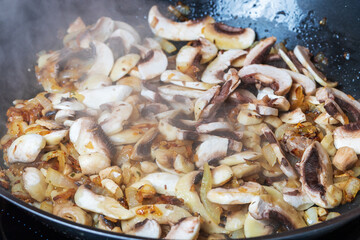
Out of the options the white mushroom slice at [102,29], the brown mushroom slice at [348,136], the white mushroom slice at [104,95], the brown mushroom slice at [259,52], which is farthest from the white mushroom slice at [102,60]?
the brown mushroom slice at [348,136]

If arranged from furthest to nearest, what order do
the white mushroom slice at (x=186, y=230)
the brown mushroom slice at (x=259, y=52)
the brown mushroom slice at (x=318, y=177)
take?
the brown mushroom slice at (x=259, y=52) < the brown mushroom slice at (x=318, y=177) < the white mushroom slice at (x=186, y=230)

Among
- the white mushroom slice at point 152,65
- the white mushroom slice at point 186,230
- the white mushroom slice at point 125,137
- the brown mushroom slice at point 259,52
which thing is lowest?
the white mushroom slice at point 186,230

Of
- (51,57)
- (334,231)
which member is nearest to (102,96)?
(51,57)

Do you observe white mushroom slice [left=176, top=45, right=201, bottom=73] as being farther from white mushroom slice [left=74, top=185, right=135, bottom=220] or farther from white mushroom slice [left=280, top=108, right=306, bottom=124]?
white mushroom slice [left=74, top=185, right=135, bottom=220]

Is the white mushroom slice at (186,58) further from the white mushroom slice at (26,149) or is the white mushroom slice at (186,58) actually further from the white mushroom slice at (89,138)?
the white mushroom slice at (26,149)

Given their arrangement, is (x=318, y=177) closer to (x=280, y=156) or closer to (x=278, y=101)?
(x=280, y=156)

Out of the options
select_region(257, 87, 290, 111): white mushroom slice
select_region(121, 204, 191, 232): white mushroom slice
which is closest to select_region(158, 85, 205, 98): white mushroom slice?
select_region(257, 87, 290, 111): white mushroom slice
